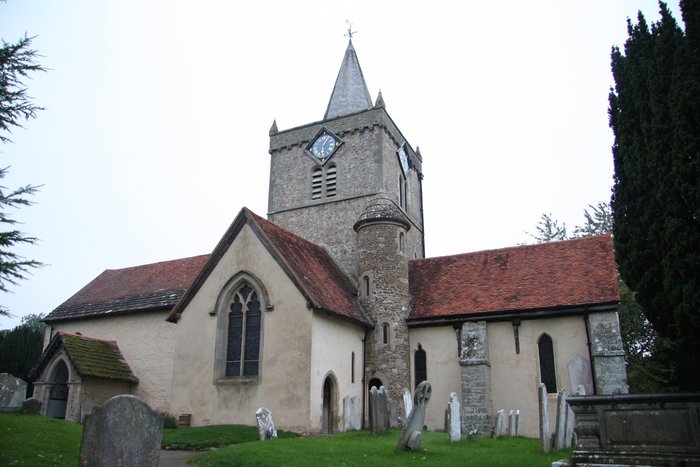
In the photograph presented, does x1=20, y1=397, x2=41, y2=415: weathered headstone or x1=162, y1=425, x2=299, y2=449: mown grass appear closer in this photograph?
x1=162, y1=425, x2=299, y2=449: mown grass

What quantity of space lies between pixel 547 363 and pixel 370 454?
10.0 m

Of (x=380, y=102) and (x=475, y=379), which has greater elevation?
(x=380, y=102)

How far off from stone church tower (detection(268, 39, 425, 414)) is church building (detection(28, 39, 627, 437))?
0.09m

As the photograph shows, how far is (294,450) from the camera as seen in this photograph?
41.4 ft

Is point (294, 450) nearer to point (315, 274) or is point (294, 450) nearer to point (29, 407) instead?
point (29, 407)

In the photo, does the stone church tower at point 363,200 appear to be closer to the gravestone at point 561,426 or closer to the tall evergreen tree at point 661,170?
the gravestone at point 561,426

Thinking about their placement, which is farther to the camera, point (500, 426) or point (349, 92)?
point (349, 92)

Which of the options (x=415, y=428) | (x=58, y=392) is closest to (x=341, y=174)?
(x=58, y=392)

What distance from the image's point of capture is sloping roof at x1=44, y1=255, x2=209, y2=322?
82.8 feet

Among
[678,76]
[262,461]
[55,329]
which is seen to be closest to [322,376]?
[262,461]

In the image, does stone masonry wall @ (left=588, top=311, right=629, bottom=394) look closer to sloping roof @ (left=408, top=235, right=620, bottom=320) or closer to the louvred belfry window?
sloping roof @ (left=408, top=235, right=620, bottom=320)

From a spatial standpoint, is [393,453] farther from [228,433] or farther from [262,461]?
[228,433]

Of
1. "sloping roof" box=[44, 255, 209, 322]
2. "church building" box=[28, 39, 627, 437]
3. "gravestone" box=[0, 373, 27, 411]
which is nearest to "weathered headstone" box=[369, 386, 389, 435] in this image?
"church building" box=[28, 39, 627, 437]

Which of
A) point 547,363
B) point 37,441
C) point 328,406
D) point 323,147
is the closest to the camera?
point 37,441
